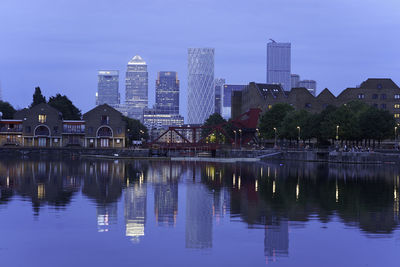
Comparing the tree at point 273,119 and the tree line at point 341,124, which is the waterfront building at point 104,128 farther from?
the tree line at point 341,124

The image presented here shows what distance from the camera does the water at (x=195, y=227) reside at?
24.7 meters

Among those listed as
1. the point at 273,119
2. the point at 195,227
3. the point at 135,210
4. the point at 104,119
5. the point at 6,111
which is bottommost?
the point at 195,227

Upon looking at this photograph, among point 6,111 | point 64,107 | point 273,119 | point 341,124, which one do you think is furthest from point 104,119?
point 341,124

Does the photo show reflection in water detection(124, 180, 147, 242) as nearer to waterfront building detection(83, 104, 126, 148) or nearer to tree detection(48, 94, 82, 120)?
waterfront building detection(83, 104, 126, 148)

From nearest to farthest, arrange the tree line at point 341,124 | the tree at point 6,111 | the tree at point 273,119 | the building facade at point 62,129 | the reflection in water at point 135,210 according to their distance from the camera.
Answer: the reflection in water at point 135,210 < the tree line at point 341,124 < the tree at point 273,119 < the building facade at point 62,129 < the tree at point 6,111

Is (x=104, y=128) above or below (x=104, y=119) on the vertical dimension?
below

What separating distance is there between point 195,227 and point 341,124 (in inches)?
4259

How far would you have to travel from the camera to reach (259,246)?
2689 cm

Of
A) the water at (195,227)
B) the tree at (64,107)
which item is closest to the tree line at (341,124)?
the tree at (64,107)

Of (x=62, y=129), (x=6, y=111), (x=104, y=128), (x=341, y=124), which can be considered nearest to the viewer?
(x=341, y=124)

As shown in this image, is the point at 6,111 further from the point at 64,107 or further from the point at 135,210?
the point at 135,210

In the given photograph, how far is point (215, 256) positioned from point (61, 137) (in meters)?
154

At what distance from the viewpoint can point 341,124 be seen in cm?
13438

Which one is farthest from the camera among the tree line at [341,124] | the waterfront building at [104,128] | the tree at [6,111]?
the tree at [6,111]
